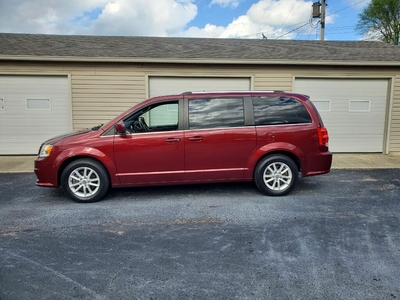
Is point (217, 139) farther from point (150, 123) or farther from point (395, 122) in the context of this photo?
point (395, 122)

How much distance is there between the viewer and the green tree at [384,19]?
98.3 feet

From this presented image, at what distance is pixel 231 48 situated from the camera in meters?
9.98

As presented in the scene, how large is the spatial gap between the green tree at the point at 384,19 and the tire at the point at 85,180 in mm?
34439


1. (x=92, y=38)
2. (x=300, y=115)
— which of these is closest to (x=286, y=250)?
(x=300, y=115)

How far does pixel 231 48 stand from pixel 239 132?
240 inches

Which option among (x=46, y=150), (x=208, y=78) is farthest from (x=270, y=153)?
(x=208, y=78)

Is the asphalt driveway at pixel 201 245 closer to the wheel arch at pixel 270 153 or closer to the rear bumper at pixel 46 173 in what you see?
the rear bumper at pixel 46 173

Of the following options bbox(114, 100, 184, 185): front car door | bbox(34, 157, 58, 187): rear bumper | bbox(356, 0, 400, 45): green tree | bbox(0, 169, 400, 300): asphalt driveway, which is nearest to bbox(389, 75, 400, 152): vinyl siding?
bbox(0, 169, 400, 300): asphalt driveway

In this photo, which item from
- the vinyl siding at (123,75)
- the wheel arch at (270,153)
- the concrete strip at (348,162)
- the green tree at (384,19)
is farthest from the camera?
the green tree at (384,19)

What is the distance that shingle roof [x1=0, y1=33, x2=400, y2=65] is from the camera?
27.7 ft

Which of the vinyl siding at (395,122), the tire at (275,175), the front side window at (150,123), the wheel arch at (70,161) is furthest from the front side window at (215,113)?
the vinyl siding at (395,122)

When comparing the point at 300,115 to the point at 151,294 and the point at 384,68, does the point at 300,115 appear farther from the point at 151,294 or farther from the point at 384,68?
the point at 384,68

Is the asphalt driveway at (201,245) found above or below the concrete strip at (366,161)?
below

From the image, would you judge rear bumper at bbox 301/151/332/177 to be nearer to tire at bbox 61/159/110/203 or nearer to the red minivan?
the red minivan
